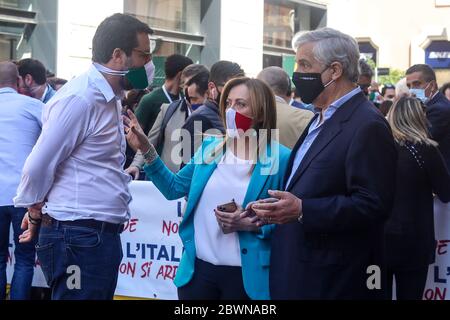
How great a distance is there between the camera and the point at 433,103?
6.80 m

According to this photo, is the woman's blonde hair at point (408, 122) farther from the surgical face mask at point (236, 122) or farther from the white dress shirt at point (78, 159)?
the white dress shirt at point (78, 159)

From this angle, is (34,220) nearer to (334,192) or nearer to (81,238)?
(81,238)

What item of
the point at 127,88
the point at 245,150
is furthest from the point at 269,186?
the point at 127,88

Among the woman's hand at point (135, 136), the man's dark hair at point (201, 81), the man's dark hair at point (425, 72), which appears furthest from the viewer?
the man's dark hair at point (425, 72)

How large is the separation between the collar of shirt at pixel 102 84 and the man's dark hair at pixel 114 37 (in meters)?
0.10

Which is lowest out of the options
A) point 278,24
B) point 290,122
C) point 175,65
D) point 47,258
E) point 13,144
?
point 47,258

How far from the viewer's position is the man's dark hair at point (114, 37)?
3930mm

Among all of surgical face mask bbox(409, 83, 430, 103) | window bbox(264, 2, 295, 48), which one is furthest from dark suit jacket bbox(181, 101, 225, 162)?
window bbox(264, 2, 295, 48)

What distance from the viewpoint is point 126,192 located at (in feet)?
13.2

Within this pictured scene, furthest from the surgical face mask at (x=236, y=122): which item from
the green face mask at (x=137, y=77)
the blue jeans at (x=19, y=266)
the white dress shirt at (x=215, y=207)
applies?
the blue jeans at (x=19, y=266)

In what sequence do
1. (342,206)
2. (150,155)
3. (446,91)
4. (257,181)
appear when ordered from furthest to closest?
(446,91)
(150,155)
(257,181)
(342,206)

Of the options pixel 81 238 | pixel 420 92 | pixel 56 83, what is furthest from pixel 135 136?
pixel 56 83

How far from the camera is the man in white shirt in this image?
3.73m

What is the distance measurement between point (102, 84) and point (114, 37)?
265mm
